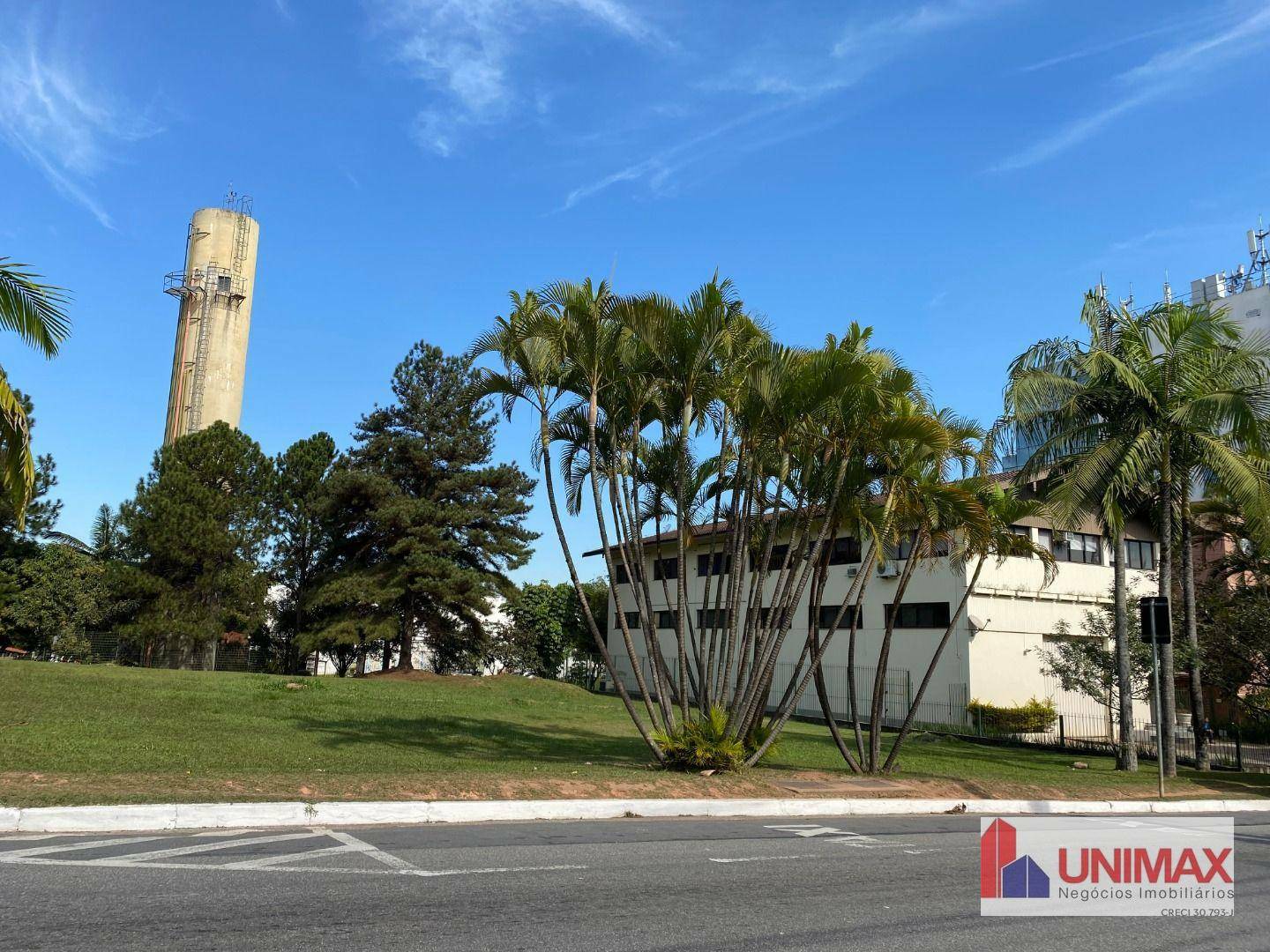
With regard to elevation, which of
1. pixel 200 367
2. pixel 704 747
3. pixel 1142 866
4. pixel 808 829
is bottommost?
pixel 808 829

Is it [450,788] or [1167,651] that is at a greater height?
[1167,651]

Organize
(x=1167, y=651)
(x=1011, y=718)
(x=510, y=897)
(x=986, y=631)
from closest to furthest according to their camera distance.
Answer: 1. (x=510, y=897)
2. (x=1167, y=651)
3. (x=1011, y=718)
4. (x=986, y=631)

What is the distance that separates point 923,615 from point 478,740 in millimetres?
19586

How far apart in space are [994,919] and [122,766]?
9974 mm

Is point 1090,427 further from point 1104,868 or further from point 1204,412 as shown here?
point 1104,868

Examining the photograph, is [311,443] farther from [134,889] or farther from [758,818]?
[134,889]

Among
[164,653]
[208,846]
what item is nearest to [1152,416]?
[208,846]

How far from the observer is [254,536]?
3791 cm

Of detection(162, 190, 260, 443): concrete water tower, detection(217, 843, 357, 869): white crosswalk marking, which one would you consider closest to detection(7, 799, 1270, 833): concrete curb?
detection(217, 843, 357, 869): white crosswalk marking

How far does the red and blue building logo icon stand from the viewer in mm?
7719

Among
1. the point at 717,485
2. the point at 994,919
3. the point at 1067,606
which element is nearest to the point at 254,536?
the point at 717,485

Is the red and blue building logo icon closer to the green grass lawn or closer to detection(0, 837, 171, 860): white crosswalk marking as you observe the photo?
the green grass lawn

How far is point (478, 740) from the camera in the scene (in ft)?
60.4

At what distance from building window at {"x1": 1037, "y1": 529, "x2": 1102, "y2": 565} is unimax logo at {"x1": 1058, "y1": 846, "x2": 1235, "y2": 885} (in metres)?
25.7
